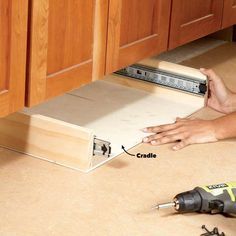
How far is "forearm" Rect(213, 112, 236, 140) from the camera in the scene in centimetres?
234

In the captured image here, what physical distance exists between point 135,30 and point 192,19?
0.44m

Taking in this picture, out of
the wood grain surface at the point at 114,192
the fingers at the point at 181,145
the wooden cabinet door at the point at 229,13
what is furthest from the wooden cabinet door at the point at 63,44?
the wooden cabinet door at the point at 229,13

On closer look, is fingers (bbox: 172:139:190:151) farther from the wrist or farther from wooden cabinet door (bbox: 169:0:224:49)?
wooden cabinet door (bbox: 169:0:224:49)

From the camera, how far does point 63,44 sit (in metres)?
2.16

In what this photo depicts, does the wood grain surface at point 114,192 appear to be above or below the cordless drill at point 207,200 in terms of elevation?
below

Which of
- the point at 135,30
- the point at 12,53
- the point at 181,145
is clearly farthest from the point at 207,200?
the point at 135,30

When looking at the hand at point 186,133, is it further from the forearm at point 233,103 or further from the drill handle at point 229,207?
the drill handle at point 229,207

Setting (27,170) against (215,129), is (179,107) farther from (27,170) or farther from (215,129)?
(27,170)

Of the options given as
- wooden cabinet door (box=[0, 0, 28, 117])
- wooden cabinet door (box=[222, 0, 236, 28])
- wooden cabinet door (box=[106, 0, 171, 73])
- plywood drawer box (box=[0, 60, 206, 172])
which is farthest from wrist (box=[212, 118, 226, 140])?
wooden cabinet door (box=[222, 0, 236, 28])

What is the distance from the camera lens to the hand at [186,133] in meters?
2.35

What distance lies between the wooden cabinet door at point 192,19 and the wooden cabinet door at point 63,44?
1.61ft

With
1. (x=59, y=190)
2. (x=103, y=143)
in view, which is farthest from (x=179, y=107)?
(x=59, y=190)

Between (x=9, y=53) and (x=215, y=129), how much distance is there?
0.74 metres

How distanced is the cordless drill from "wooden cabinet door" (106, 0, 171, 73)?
0.67 metres
